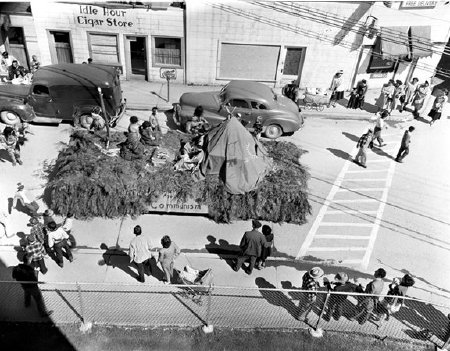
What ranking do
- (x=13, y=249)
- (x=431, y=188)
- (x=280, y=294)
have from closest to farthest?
(x=280, y=294), (x=13, y=249), (x=431, y=188)

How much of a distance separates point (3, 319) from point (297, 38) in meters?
15.6

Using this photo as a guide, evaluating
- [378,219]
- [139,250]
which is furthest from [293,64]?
[139,250]

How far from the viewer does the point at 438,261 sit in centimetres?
1095

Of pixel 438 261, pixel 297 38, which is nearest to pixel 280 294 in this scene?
pixel 438 261

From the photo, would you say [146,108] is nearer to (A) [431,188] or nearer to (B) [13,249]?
(B) [13,249]

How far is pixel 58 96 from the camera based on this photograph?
14.6 meters

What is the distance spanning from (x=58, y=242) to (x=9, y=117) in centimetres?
760

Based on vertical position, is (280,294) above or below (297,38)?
below

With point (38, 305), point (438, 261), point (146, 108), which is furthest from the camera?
point (146, 108)

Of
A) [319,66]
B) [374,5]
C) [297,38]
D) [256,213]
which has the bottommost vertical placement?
[256,213]

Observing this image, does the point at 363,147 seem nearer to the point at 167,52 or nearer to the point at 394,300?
the point at 394,300

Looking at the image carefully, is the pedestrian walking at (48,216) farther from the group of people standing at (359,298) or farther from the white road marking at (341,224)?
the white road marking at (341,224)

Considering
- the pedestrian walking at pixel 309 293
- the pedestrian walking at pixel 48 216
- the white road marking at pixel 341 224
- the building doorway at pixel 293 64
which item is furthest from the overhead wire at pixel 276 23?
the pedestrian walking at pixel 309 293

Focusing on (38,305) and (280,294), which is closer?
(38,305)
